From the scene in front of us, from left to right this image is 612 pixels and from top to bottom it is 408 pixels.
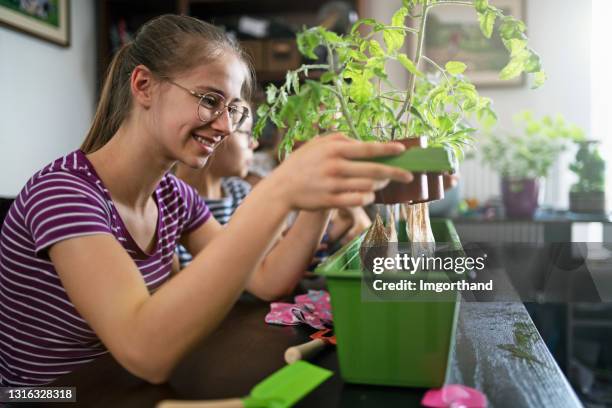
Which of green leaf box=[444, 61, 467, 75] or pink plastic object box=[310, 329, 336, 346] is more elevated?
green leaf box=[444, 61, 467, 75]

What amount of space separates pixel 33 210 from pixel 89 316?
196 millimetres

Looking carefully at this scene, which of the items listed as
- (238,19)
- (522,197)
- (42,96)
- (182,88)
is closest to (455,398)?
(182,88)

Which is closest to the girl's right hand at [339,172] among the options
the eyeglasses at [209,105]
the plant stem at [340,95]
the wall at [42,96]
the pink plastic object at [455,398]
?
the plant stem at [340,95]

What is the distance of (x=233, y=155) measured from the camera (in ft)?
5.19

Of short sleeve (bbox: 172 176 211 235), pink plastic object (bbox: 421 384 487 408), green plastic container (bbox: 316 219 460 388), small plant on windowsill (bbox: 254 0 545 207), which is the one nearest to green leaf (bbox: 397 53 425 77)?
small plant on windowsill (bbox: 254 0 545 207)

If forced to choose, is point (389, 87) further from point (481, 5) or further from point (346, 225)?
point (346, 225)

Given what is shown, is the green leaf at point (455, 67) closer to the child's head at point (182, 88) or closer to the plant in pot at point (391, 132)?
the plant in pot at point (391, 132)

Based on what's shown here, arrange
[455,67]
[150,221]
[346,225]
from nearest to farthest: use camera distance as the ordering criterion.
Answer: [455,67] < [150,221] < [346,225]

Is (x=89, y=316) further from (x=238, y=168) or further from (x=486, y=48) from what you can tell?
(x=486, y=48)

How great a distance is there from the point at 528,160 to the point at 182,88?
7.03 feet

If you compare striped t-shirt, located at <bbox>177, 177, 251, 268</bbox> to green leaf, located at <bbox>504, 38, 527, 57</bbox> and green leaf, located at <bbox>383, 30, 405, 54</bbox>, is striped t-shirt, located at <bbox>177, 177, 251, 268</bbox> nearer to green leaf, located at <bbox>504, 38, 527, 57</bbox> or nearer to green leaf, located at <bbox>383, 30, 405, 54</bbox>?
green leaf, located at <bbox>383, 30, 405, 54</bbox>

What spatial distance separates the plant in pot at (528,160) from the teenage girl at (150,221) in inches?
72.7

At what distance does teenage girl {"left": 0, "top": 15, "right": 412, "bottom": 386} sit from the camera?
59 cm

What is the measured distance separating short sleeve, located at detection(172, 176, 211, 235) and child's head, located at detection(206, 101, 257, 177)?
40 cm
